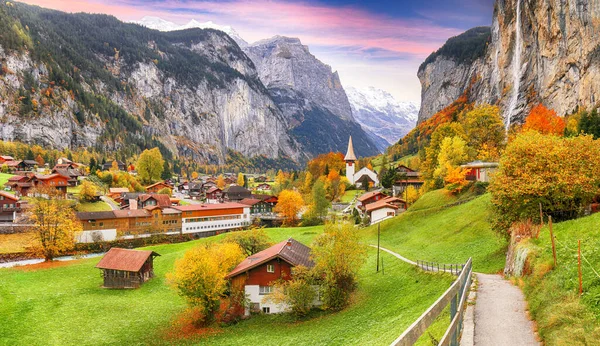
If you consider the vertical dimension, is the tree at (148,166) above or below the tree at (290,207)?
above

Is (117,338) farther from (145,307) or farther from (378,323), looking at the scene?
(378,323)

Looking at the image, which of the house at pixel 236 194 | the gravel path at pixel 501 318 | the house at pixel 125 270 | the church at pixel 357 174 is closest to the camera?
the gravel path at pixel 501 318

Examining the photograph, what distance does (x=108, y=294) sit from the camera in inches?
1882

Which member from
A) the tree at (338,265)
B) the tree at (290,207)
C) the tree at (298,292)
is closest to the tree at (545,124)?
the tree at (338,265)

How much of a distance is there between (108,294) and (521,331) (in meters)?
46.8

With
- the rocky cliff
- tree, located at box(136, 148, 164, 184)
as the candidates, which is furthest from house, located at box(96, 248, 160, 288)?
tree, located at box(136, 148, 164, 184)

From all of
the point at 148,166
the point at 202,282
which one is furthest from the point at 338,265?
the point at 148,166

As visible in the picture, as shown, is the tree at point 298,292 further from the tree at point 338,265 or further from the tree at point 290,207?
the tree at point 290,207

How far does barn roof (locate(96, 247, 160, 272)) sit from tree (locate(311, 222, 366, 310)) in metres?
27.2

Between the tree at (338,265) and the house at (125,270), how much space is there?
27.2 metres

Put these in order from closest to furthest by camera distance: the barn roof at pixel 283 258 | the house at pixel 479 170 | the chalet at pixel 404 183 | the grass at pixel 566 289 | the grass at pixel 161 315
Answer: the grass at pixel 566 289
the grass at pixel 161 315
the barn roof at pixel 283 258
the house at pixel 479 170
the chalet at pixel 404 183

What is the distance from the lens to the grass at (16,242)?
68.4m

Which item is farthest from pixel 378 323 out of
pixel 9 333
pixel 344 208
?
pixel 344 208

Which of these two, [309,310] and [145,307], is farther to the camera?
[145,307]
